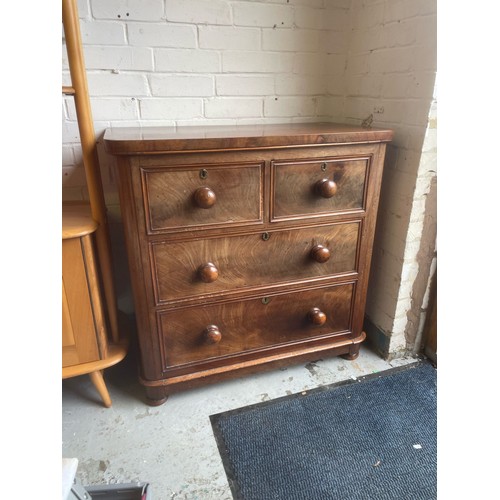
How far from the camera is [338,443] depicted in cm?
117

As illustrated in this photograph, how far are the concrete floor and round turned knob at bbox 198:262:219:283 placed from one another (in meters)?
0.51

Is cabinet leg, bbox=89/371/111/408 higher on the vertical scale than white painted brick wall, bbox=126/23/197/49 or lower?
lower

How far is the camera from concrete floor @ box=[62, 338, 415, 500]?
1.06 metres

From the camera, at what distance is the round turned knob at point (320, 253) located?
124 cm

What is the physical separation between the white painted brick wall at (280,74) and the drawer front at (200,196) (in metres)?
0.53

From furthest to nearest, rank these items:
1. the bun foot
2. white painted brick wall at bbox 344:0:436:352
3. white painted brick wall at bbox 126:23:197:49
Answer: the bun foot → white painted brick wall at bbox 126:23:197:49 → white painted brick wall at bbox 344:0:436:352

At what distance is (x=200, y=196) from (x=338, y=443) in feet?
2.99

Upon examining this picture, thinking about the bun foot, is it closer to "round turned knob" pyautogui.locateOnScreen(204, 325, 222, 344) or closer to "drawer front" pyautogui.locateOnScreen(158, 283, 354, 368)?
"drawer front" pyautogui.locateOnScreen(158, 283, 354, 368)

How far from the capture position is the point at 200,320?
1.24 m

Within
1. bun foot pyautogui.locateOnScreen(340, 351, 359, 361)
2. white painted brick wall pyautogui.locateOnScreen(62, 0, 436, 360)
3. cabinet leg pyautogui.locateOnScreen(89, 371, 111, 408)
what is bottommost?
bun foot pyautogui.locateOnScreen(340, 351, 359, 361)

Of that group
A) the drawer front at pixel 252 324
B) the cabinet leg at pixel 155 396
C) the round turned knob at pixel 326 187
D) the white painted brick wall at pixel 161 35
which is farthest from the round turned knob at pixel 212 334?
the white painted brick wall at pixel 161 35

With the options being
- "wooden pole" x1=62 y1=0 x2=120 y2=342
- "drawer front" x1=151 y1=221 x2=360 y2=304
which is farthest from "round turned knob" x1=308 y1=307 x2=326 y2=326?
"wooden pole" x1=62 y1=0 x2=120 y2=342

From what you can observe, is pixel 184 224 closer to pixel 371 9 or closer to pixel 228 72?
pixel 228 72

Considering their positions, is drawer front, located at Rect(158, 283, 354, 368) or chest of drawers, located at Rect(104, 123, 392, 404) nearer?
chest of drawers, located at Rect(104, 123, 392, 404)
